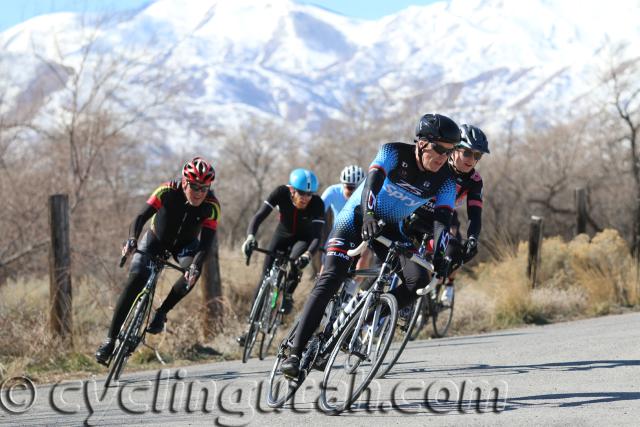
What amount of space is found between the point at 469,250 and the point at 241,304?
698cm

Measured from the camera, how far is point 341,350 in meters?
6.86

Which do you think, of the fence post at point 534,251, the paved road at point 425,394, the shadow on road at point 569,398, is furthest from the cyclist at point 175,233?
the fence post at point 534,251

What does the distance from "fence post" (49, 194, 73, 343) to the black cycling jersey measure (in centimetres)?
234

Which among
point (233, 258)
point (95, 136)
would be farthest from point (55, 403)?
point (95, 136)

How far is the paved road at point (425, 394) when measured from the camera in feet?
21.6

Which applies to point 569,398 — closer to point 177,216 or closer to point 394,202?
point 394,202

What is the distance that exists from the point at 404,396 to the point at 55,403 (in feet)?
9.71

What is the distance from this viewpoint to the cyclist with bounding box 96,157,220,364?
8695 millimetres

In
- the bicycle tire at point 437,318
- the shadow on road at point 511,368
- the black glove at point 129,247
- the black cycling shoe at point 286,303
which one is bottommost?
the bicycle tire at point 437,318

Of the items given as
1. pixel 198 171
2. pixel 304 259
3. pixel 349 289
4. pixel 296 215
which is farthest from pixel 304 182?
pixel 198 171

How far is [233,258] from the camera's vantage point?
15.3 m

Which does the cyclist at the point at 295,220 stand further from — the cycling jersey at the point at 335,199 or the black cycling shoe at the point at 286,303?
the cycling jersey at the point at 335,199

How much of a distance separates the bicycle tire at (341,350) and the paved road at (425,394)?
0.32 ft

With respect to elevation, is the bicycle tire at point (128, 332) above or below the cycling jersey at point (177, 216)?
below
